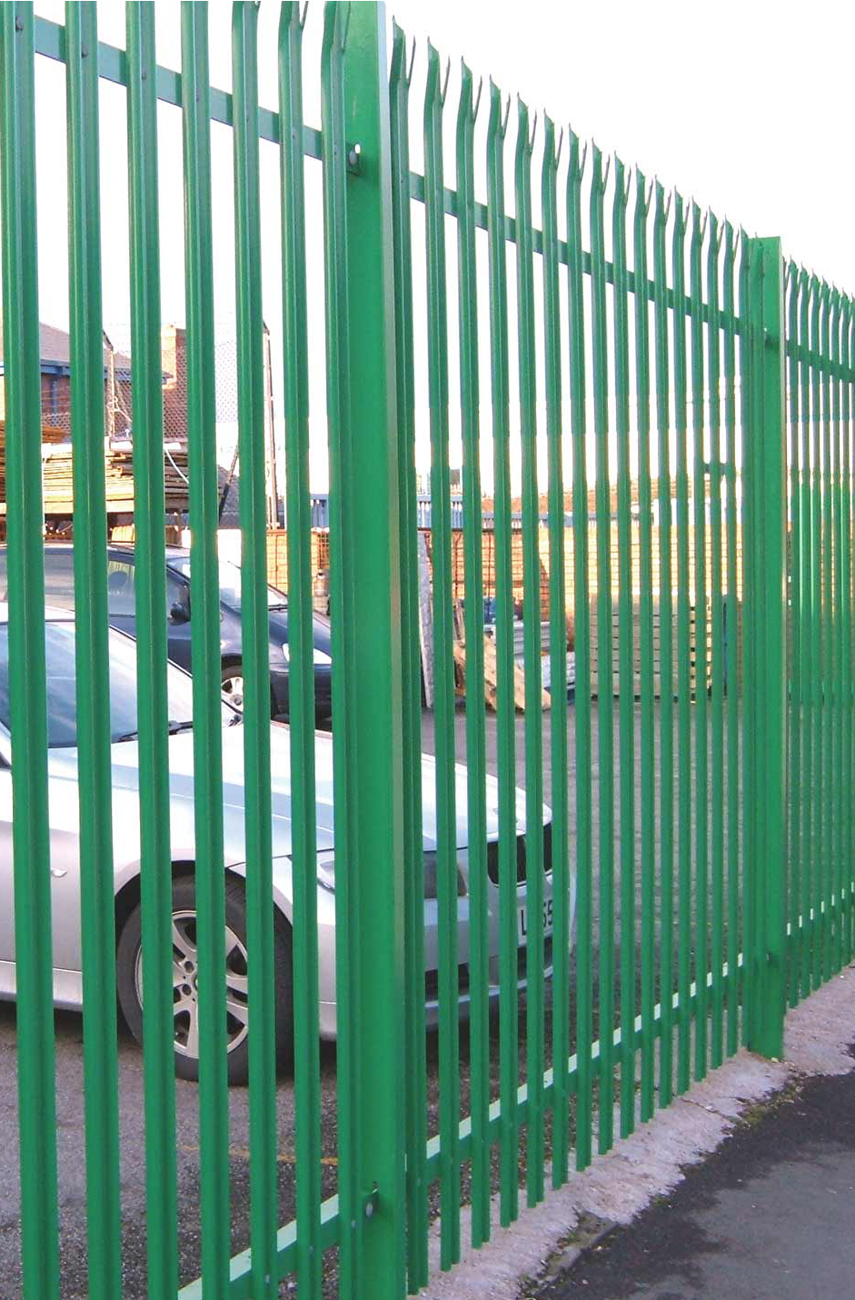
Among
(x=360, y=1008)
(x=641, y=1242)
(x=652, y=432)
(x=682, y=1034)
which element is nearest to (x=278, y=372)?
(x=360, y=1008)

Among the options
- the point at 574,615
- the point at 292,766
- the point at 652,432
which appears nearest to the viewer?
the point at 292,766

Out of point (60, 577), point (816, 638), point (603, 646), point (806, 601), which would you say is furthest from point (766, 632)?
point (60, 577)

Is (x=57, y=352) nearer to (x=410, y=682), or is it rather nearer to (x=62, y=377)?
(x=62, y=377)

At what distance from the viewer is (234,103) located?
278cm

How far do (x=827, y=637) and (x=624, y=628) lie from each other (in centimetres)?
202

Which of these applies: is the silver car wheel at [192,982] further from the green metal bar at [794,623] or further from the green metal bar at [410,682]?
the green metal bar at [794,623]

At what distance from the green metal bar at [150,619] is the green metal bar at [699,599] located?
8.43 ft

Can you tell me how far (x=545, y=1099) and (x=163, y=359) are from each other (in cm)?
228

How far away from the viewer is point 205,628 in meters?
2.71

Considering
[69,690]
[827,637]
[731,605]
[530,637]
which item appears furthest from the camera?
[827,637]

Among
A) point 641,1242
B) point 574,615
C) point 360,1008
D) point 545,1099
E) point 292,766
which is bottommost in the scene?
point 641,1242

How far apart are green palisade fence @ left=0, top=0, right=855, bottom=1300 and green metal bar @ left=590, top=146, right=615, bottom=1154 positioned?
1 centimetres

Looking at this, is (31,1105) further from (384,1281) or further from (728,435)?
(728,435)

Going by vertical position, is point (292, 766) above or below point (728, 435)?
below
